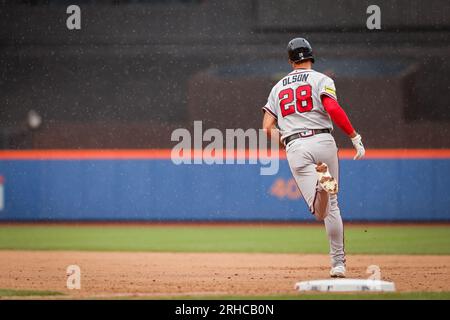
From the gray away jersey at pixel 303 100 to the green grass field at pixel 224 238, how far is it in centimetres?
307

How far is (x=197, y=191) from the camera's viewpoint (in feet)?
39.2

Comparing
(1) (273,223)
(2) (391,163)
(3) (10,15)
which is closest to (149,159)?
(1) (273,223)

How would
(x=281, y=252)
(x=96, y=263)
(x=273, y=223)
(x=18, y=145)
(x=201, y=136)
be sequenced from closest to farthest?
1. (x=96, y=263)
2. (x=281, y=252)
3. (x=273, y=223)
4. (x=201, y=136)
5. (x=18, y=145)

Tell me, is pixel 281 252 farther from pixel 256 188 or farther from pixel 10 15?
pixel 10 15

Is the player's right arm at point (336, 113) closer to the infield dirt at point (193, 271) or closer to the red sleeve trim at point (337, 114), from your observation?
the red sleeve trim at point (337, 114)

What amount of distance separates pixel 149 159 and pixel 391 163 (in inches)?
127

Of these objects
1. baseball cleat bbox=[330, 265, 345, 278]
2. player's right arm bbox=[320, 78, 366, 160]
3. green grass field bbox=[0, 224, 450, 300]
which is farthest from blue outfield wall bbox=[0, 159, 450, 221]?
player's right arm bbox=[320, 78, 366, 160]

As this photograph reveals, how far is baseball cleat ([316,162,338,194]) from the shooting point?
5.25 metres

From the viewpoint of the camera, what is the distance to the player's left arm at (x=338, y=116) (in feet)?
17.8

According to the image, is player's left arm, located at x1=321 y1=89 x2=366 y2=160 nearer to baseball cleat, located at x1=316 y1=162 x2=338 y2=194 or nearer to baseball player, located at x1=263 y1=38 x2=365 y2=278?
baseball player, located at x1=263 y1=38 x2=365 y2=278

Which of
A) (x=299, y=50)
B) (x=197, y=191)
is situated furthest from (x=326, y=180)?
(x=197, y=191)

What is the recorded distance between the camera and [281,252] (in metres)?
8.60

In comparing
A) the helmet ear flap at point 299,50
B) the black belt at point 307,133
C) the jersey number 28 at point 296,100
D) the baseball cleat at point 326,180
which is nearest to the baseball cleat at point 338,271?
the baseball cleat at point 326,180

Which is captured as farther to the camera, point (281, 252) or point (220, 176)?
point (220, 176)
